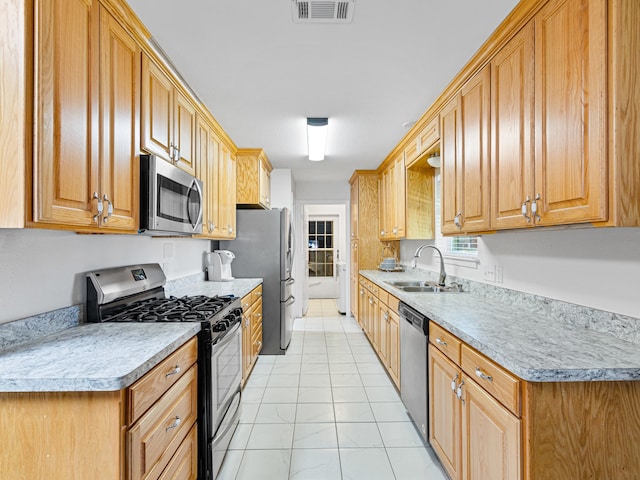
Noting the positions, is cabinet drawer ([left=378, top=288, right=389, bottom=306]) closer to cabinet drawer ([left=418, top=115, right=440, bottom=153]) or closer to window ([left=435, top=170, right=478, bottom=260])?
window ([left=435, top=170, right=478, bottom=260])

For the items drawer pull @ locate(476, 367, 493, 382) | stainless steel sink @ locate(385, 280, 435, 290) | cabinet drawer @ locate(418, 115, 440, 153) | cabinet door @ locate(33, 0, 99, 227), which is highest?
cabinet drawer @ locate(418, 115, 440, 153)

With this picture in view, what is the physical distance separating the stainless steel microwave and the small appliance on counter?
1.20m

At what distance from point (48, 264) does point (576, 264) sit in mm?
2452

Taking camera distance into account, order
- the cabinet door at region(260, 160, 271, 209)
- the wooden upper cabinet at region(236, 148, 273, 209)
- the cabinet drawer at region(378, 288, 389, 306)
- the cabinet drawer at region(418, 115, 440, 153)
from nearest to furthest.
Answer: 1. the cabinet drawer at region(418, 115, 440, 153)
2. the cabinet drawer at region(378, 288, 389, 306)
3. the wooden upper cabinet at region(236, 148, 273, 209)
4. the cabinet door at region(260, 160, 271, 209)

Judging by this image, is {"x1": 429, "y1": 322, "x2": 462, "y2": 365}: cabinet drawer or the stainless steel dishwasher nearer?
{"x1": 429, "y1": 322, "x2": 462, "y2": 365}: cabinet drawer

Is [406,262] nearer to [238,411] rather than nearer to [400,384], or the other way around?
[400,384]

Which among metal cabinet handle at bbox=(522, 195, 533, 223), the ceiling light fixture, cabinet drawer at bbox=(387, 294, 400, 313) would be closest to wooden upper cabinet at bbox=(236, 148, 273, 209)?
the ceiling light fixture

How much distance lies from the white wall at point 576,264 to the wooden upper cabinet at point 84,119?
6.55 ft

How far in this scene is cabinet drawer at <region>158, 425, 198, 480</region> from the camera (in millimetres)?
1378

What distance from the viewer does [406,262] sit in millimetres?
4613

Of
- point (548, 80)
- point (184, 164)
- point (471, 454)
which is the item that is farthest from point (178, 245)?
point (548, 80)

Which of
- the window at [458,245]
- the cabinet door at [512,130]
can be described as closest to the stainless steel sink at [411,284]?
the window at [458,245]

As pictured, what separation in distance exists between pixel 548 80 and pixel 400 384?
2156 millimetres

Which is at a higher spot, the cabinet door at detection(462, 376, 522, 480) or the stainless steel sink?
the stainless steel sink
